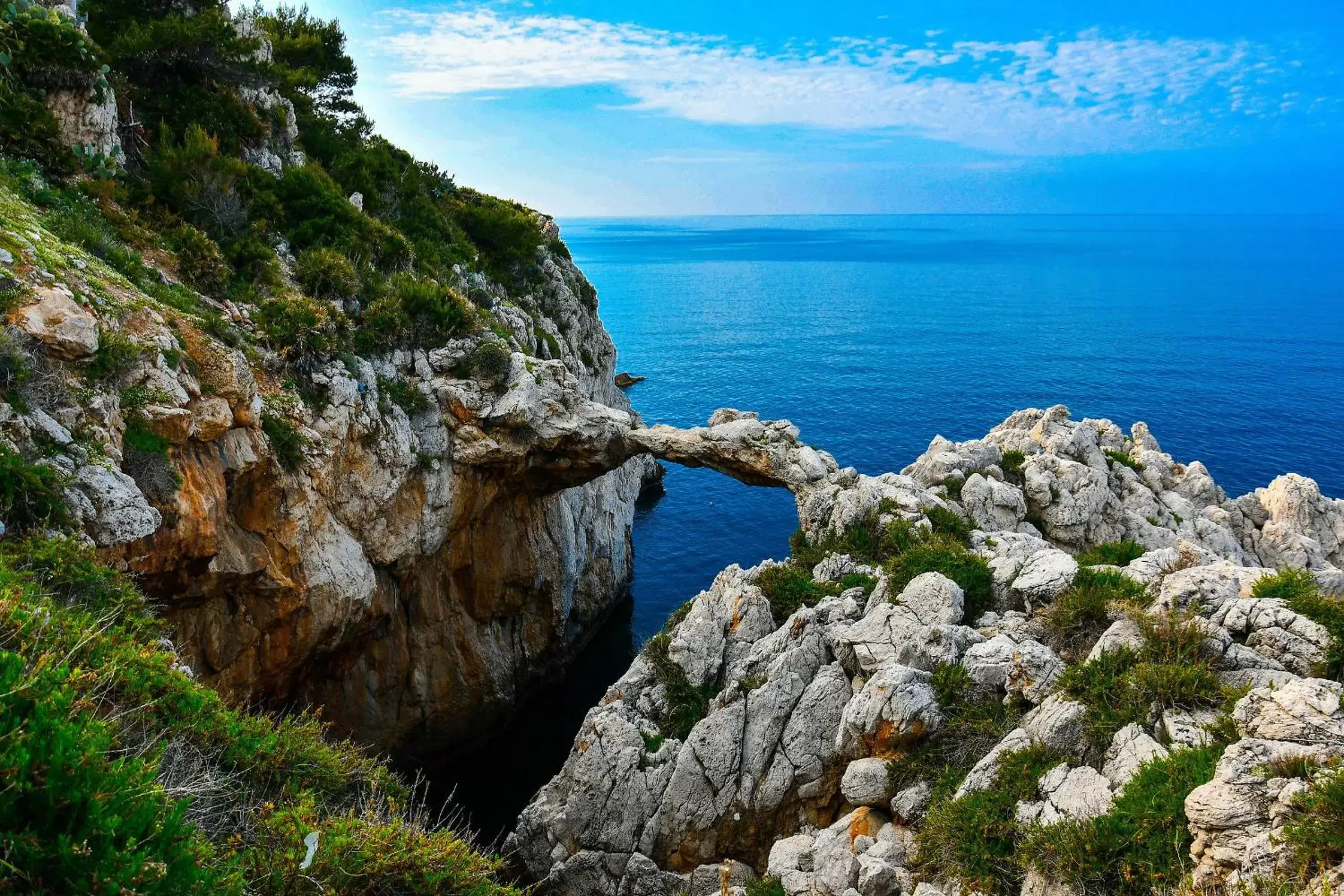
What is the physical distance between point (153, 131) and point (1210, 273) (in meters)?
195

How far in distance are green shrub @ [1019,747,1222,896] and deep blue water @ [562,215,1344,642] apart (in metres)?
28.9

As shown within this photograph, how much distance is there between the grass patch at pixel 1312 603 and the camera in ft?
43.9

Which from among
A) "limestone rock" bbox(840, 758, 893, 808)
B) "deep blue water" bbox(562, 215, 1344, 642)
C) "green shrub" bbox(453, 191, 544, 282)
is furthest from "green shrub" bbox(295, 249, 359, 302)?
"deep blue water" bbox(562, 215, 1344, 642)

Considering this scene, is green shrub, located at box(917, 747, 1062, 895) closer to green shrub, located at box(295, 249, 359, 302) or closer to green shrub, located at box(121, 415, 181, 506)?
green shrub, located at box(121, 415, 181, 506)

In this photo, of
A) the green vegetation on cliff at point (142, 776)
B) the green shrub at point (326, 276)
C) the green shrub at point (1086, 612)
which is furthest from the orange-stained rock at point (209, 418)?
the green shrub at point (1086, 612)

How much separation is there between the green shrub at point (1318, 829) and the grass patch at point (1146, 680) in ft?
11.4

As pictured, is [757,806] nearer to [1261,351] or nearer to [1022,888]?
[1022,888]

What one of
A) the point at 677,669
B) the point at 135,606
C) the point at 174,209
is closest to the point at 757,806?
the point at 677,669

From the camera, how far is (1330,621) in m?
14.0

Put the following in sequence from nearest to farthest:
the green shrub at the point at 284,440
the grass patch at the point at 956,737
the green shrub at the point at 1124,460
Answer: the grass patch at the point at 956,737 → the green shrub at the point at 284,440 → the green shrub at the point at 1124,460

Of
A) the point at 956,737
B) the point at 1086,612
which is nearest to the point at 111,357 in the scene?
the point at 956,737

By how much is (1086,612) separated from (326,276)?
2290cm

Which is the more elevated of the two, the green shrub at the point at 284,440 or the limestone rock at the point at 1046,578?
the green shrub at the point at 284,440

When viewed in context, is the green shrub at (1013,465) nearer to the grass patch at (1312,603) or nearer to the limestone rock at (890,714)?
the grass patch at (1312,603)
